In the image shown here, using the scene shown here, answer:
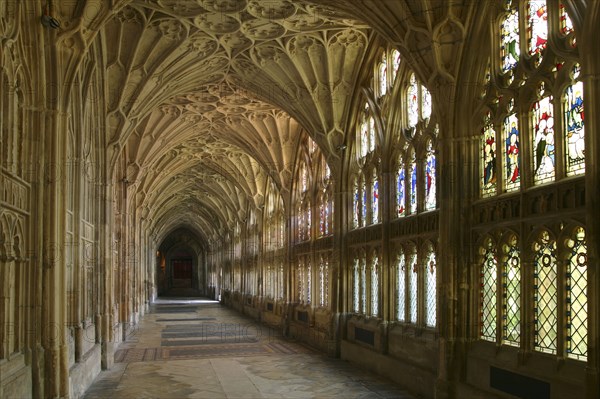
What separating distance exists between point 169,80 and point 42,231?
918 cm

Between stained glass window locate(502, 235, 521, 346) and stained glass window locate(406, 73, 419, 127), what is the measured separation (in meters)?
4.81

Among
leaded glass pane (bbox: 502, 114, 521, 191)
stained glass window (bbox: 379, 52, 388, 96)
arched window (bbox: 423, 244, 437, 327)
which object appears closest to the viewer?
leaded glass pane (bbox: 502, 114, 521, 191)

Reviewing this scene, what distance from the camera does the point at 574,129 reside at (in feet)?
27.1

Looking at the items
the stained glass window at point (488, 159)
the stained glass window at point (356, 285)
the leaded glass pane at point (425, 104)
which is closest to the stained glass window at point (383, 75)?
the leaded glass pane at point (425, 104)

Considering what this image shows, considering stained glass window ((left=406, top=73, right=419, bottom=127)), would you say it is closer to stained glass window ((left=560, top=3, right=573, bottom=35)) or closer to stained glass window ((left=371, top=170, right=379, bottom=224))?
stained glass window ((left=371, top=170, right=379, bottom=224))

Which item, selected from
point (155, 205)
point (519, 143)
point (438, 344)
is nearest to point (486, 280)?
point (438, 344)

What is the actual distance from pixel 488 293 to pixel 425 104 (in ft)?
15.4

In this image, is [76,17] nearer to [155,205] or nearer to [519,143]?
[519,143]

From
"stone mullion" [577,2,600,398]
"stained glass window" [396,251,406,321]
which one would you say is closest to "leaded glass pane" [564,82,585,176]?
"stone mullion" [577,2,600,398]

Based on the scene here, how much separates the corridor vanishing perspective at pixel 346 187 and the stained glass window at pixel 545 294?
4 centimetres

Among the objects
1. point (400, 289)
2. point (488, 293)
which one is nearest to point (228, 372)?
point (400, 289)

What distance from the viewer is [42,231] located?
9.62m

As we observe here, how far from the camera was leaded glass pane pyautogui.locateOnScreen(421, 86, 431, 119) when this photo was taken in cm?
1309

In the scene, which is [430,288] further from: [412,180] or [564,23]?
[564,23]
